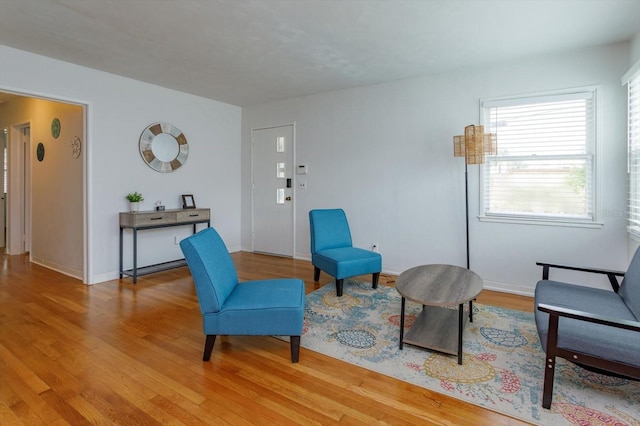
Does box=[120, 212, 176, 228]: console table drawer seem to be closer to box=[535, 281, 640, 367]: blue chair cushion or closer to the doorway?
the doorway

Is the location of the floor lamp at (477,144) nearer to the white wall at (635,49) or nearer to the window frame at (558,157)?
the window frame at (558,157)

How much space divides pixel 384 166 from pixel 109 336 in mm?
3551

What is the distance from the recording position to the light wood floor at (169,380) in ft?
5.82

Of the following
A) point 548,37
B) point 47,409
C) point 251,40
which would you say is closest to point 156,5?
point 251,40

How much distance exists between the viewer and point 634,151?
3.06m

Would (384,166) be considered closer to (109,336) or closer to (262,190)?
(262,190)

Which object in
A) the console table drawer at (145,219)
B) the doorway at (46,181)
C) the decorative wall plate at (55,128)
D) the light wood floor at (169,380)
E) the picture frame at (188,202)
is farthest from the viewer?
the picture frame at (188,202)

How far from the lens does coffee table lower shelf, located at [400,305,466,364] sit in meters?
2.36

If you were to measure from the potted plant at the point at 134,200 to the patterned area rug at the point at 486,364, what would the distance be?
2702 mm

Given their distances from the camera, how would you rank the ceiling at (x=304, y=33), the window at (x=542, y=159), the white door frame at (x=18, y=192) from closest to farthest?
1. the ceiling at (x=304, y=33)
2. the window at (x=542, y=159)
3. the white door frame at (x=18, y=192)

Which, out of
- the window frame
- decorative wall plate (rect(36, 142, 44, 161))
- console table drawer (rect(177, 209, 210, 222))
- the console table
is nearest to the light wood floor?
the console table

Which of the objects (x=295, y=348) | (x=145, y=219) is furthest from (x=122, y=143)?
(x=295, y=348)

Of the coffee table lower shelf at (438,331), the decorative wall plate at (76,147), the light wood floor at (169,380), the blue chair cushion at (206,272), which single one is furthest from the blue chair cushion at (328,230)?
the decorative wall plate at (76,147)

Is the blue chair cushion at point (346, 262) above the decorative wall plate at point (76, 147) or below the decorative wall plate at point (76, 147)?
below
